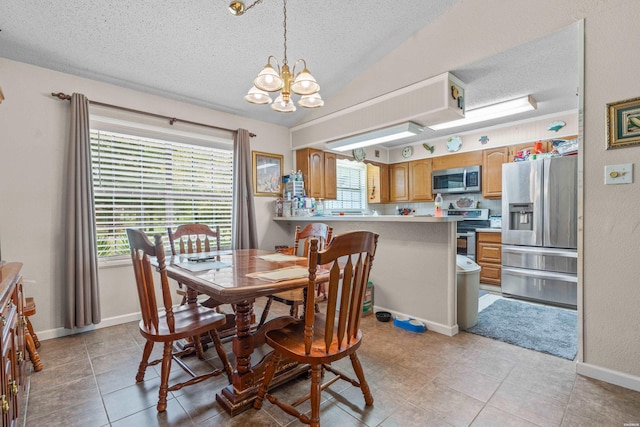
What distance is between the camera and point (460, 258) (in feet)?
9.75

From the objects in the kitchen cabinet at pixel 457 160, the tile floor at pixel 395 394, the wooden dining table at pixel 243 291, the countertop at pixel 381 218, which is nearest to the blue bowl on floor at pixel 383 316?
the tile floor at pixel 395 394

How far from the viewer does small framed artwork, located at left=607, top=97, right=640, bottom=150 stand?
71.7 inches

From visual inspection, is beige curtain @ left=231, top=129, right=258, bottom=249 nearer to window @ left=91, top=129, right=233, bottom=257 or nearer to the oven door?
window @ left=91, top=129, right=233, bottom=257

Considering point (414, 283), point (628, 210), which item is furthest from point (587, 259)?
point (414, 283)

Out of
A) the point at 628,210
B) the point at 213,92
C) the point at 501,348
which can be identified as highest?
the point at 213,92

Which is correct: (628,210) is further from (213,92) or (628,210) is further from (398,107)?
(213,92)

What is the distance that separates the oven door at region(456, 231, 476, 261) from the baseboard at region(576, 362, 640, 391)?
7.97 feet

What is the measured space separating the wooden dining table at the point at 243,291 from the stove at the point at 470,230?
10.7 ft

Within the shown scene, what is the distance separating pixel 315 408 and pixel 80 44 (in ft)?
10.6

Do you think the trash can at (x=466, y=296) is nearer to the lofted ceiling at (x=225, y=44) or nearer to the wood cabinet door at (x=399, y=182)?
the lofted ceiling at (x=225, y=44)

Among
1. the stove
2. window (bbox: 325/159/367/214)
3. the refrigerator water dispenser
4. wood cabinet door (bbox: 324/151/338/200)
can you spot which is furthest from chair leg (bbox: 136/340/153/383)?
the refrigerator water dispenser

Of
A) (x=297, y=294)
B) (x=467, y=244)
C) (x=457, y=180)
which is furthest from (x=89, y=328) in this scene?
(x=457, y=180)

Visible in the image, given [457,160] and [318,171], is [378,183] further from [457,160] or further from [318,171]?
[318,171]

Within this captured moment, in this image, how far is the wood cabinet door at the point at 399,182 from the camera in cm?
556
